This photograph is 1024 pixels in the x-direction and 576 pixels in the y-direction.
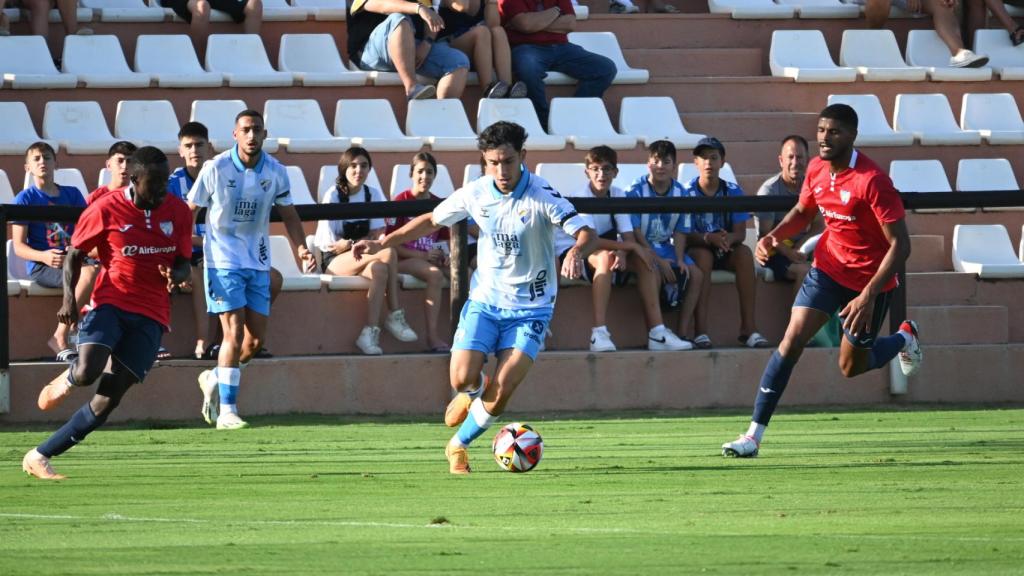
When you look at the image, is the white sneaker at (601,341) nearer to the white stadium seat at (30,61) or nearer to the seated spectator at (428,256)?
the seated spectator at (428,256)

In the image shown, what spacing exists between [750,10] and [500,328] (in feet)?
33.5

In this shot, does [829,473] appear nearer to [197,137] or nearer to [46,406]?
[46,406]

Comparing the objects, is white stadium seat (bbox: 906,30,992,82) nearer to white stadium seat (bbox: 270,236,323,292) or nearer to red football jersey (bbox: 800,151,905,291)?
white stadium seat (bbox: 270,236,323,292)

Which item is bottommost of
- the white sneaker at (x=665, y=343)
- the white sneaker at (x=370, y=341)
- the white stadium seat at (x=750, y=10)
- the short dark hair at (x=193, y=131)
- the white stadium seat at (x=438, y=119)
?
the white sneaker at (x=665, y=343)

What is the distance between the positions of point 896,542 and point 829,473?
2.61 metres

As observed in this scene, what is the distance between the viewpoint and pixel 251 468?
32.8 feet

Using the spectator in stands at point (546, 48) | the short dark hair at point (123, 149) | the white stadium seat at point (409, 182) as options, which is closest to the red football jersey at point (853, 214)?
the white stadium seat at point (409, 182)

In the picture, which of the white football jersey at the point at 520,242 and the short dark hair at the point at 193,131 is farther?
the short dark hair at the point at 193,131

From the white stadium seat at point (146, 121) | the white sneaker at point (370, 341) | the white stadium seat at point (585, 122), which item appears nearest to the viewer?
the white sneaker at point (370, 341)

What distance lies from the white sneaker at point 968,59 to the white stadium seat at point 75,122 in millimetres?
9195

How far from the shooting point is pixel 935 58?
18.7 metres

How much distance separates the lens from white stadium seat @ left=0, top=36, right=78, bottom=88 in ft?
52.6

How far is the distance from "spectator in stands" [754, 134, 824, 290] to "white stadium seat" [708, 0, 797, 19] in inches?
180

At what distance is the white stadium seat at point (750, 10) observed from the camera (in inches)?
749
